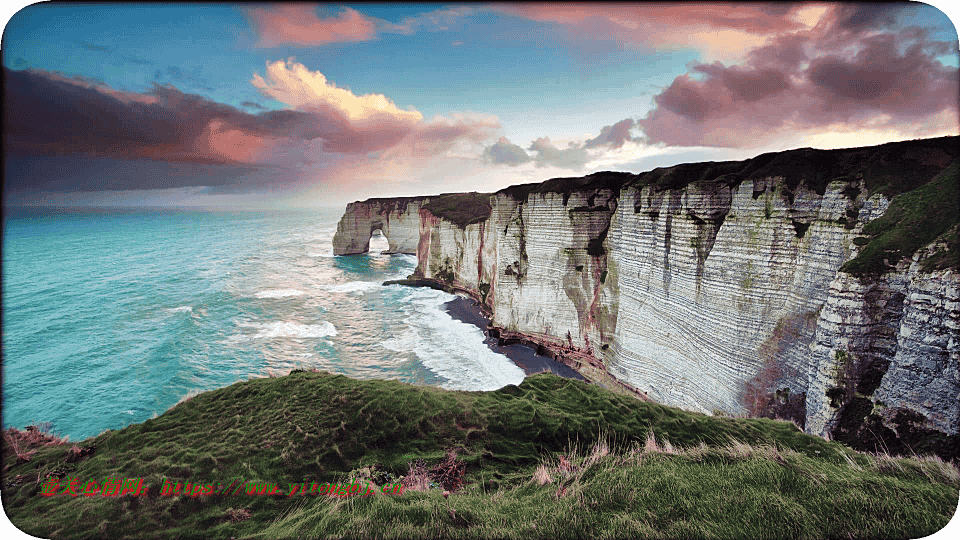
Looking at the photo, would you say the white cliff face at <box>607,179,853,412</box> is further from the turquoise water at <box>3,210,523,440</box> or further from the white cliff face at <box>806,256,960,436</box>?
A: the turquoise water at <box>3,210,523,440</box>

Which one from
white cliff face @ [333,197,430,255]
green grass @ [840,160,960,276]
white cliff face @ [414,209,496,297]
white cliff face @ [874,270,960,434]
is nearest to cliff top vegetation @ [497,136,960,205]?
green grass @ [840,160,960,276]

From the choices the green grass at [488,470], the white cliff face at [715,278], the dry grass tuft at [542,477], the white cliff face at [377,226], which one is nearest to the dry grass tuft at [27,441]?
the green grass at [488,470]

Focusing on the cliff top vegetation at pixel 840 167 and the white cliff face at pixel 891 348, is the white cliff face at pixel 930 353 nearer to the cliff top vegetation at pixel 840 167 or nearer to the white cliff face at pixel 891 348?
the white cliff face at pixel 891 348

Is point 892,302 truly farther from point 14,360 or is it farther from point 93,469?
point 14,360

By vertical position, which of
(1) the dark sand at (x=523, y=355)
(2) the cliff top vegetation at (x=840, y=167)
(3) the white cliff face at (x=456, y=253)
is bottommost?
(1) the dark sand at (x=523, y=355)

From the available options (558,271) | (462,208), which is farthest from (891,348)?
(462,208)

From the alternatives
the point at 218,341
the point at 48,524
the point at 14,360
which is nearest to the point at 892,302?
the point at 48,524
